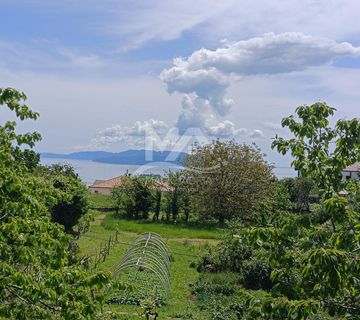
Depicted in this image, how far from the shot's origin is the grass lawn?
1032cm

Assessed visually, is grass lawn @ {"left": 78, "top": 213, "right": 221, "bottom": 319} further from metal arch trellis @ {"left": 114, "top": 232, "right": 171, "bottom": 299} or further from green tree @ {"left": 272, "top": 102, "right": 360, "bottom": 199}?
green tree @ {"left": 272, "top": 102, "right": 360, "bottom": 199}

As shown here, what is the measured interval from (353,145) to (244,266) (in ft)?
31.6

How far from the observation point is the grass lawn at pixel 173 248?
10.3 metres

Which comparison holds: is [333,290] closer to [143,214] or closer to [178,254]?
[178,254]

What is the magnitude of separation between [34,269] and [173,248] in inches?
570

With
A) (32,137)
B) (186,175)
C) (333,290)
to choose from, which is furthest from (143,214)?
(333,290)

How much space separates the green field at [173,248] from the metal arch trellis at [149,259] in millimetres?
532

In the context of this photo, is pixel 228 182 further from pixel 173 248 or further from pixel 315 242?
pixel 315 242

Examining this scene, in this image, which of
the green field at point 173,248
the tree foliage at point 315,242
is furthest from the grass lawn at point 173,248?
the tree foliage at point 315,242

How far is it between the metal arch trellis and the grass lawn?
0.53 meters

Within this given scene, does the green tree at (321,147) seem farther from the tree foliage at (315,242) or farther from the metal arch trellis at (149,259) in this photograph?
the metal arch trellis at (149,259)

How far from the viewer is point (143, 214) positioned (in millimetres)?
29219

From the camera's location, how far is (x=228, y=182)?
27.8 metres

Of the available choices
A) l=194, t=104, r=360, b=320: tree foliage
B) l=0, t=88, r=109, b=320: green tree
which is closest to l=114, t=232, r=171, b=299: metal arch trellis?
l=0, t=88, r=109, b=320: green tree
